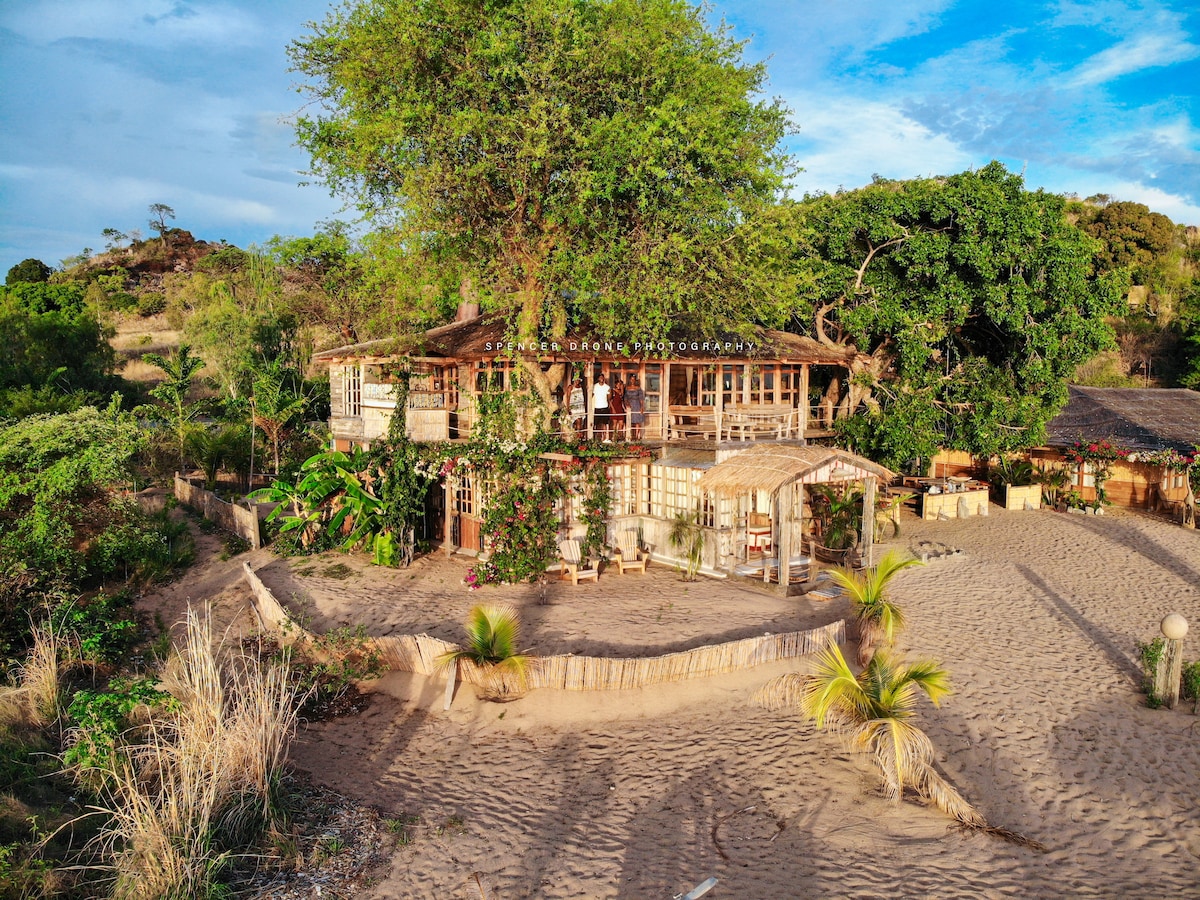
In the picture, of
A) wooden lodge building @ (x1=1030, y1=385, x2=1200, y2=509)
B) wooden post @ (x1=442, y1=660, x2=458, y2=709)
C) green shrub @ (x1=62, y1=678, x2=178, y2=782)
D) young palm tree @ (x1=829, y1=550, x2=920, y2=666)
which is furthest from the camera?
wooden lodge building @ (x1=1030, y1=385, x2=1200, y2=509)

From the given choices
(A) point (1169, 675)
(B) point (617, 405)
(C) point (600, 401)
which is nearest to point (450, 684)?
(C) point (600, 401)

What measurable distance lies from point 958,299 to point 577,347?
1062 centimetres

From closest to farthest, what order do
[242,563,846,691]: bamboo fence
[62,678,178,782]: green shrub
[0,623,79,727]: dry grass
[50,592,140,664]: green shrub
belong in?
[62,678,178,782]: green shrub → [0,623,79,727]: dry grass → [242,563,846,691]: bamboo fence → [50,592,140,664]: green shrub

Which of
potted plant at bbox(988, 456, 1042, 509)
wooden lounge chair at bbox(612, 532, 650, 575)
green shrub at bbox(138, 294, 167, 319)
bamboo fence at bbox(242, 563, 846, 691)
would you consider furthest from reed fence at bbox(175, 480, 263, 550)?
green shrub at bbox(138, 294, 167, 319)

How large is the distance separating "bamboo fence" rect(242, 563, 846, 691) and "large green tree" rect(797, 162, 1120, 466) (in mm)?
11679

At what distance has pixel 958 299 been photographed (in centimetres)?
2047

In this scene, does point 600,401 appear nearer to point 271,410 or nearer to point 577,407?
point 577,407

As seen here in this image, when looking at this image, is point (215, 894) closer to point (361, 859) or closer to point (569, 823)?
point (361, 859)

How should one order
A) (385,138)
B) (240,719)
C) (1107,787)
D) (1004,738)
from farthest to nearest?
1. (385,138)
2. (1004,738)
3. (1107,787)
4. (240,719)

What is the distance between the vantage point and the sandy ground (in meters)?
7.28

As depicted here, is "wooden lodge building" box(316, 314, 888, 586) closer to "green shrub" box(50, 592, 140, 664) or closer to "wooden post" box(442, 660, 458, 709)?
"wooden post" box(442, 660, 458, 709)

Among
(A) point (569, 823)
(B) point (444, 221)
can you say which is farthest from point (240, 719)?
(B) point (444, 221)

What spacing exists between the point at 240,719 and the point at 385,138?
1070cm

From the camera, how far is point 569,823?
26.6 ft
